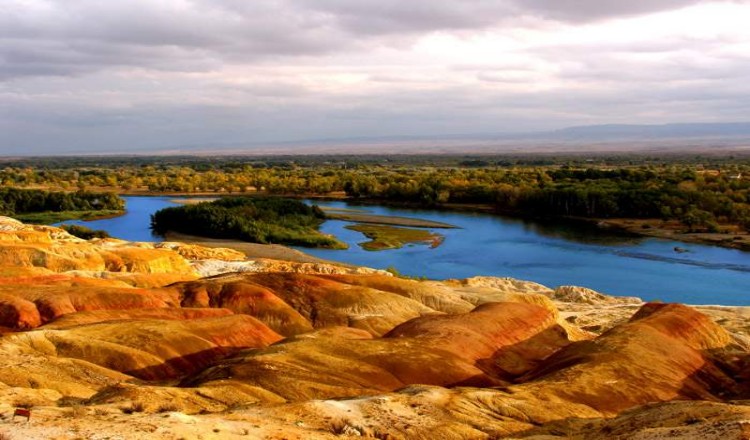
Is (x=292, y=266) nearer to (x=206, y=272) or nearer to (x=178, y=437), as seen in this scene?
(x=206, y=272)

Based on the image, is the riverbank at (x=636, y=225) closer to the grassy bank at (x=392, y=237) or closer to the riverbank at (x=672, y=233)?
the riverbank at (x=672, y=233)

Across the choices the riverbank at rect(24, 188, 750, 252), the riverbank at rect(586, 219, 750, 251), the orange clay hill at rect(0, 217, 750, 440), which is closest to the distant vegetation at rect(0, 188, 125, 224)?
the riverbank at rect(24, 188, 750, 252)

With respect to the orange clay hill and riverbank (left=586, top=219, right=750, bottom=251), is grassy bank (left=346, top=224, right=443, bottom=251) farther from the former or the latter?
the orange clay hill

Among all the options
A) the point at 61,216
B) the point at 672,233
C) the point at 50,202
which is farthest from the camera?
the point at 50,202

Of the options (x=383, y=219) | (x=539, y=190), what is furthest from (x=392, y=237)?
(x=539, y=190)

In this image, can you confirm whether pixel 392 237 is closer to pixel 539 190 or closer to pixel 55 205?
pixel 539 190

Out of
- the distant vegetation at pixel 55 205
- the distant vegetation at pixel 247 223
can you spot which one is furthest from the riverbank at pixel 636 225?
the distant vegetation at pixel 247 223

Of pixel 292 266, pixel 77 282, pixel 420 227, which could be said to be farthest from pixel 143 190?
pixel 77 282
